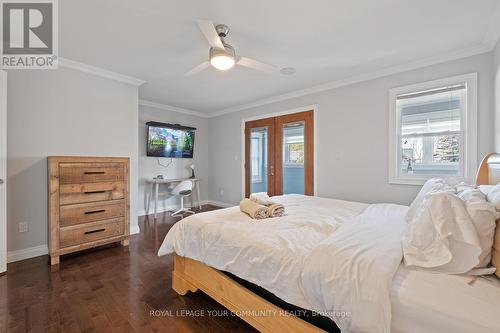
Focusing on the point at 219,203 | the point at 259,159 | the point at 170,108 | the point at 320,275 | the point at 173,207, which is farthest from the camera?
the point at 219,203

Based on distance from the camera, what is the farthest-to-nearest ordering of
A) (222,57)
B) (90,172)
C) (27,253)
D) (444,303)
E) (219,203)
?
1. (219,203)
2. (90,172)
3. (27,253)
4. (222,57)
5. (444,303)

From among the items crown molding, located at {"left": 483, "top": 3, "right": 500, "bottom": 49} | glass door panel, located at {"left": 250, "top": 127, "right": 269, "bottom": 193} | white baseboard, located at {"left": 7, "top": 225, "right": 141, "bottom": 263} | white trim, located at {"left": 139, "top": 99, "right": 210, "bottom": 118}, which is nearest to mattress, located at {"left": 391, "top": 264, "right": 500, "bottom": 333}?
crown molding, located at {"left": 483, "top": 3, "right": 500, "bottom": 49}

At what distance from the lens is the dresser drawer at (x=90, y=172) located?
8.30 ft

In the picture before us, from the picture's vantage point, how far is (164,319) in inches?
64.6

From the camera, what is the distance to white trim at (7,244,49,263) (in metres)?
2.52

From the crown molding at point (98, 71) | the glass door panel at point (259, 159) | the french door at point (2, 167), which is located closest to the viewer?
the french door at point (2, 167)

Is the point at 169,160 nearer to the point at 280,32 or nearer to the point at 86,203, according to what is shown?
the point at 86,203

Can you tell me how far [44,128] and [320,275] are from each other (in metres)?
3.45

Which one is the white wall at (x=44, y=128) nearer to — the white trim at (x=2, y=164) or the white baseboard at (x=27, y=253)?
the white baseboard at (x=27, y=253)

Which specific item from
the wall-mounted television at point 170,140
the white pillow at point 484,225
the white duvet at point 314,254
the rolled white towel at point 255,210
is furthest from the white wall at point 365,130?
the wall-mounted television at point 170,140

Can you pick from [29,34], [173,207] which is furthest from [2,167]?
[173,207]

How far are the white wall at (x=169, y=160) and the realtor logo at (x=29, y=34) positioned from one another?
6.87ft

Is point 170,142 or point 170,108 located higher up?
point 170,108

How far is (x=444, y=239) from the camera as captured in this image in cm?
102
